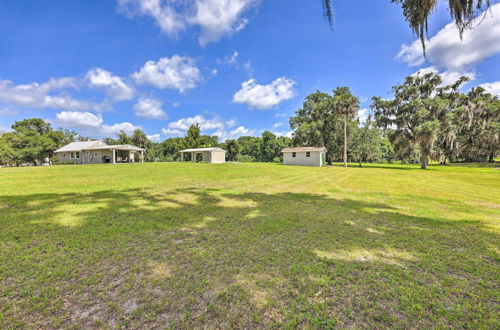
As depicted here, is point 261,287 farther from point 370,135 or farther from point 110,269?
point 370,135

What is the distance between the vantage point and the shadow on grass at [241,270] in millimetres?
2006

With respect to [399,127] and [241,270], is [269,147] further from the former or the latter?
[241,270]

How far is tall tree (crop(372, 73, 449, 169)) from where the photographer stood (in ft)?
80.2

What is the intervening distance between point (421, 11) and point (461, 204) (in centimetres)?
620

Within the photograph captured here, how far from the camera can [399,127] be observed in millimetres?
27609

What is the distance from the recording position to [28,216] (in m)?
4.83

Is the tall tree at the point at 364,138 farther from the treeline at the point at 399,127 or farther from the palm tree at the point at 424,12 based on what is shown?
the palm tree at the point at 424,12

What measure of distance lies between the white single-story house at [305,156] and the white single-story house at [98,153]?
23.1m

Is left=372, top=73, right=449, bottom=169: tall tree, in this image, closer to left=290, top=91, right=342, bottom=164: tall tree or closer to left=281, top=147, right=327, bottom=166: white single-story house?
left=290, top=91, right=342, bottom=164: tall tree

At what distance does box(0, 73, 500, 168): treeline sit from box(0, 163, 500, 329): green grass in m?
26.5

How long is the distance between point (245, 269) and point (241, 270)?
0.06m

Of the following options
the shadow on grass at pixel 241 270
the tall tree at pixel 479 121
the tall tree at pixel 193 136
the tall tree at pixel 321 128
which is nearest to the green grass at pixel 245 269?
the shadow on grass at pixel 241 270

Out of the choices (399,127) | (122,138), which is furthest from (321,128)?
(122,138)

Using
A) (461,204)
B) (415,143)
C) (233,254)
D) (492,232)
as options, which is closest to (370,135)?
(415,143)
